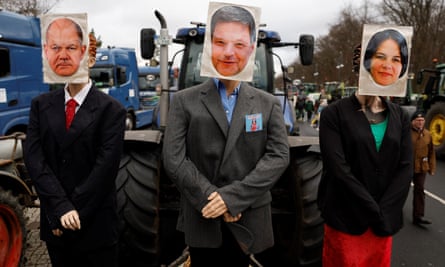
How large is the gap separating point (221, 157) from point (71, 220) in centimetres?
87

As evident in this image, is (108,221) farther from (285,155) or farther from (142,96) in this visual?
(142,96)

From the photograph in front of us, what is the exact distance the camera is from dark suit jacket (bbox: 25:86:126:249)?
6.55 ft

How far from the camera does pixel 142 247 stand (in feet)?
9.31

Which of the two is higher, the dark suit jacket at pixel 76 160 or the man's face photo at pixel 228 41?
the man's face photo at pixel 228 41

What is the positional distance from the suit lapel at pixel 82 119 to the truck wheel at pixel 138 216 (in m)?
0.94

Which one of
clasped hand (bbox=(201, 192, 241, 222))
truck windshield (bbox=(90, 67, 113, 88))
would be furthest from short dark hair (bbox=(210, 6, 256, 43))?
truck windshield (bbox=(90, 67, 113, 88))

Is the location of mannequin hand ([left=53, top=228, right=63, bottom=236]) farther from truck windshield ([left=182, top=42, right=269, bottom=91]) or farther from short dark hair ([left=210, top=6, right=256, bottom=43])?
truck windshield ([left=182, top=42, right=269, bottom=91])

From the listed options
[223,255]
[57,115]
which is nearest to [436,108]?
[223,255]

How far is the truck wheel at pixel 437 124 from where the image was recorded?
→ 9.51 meters

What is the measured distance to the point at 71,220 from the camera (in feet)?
6.41

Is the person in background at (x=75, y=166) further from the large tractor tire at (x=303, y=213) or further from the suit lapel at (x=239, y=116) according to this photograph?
the large tractor tire at (x=303, y=213)

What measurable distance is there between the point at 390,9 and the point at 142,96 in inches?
915

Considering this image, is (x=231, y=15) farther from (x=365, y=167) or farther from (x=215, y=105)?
(x=365, y=167)

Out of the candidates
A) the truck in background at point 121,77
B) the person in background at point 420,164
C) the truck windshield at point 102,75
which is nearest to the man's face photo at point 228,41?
the person in background at point 420,164
